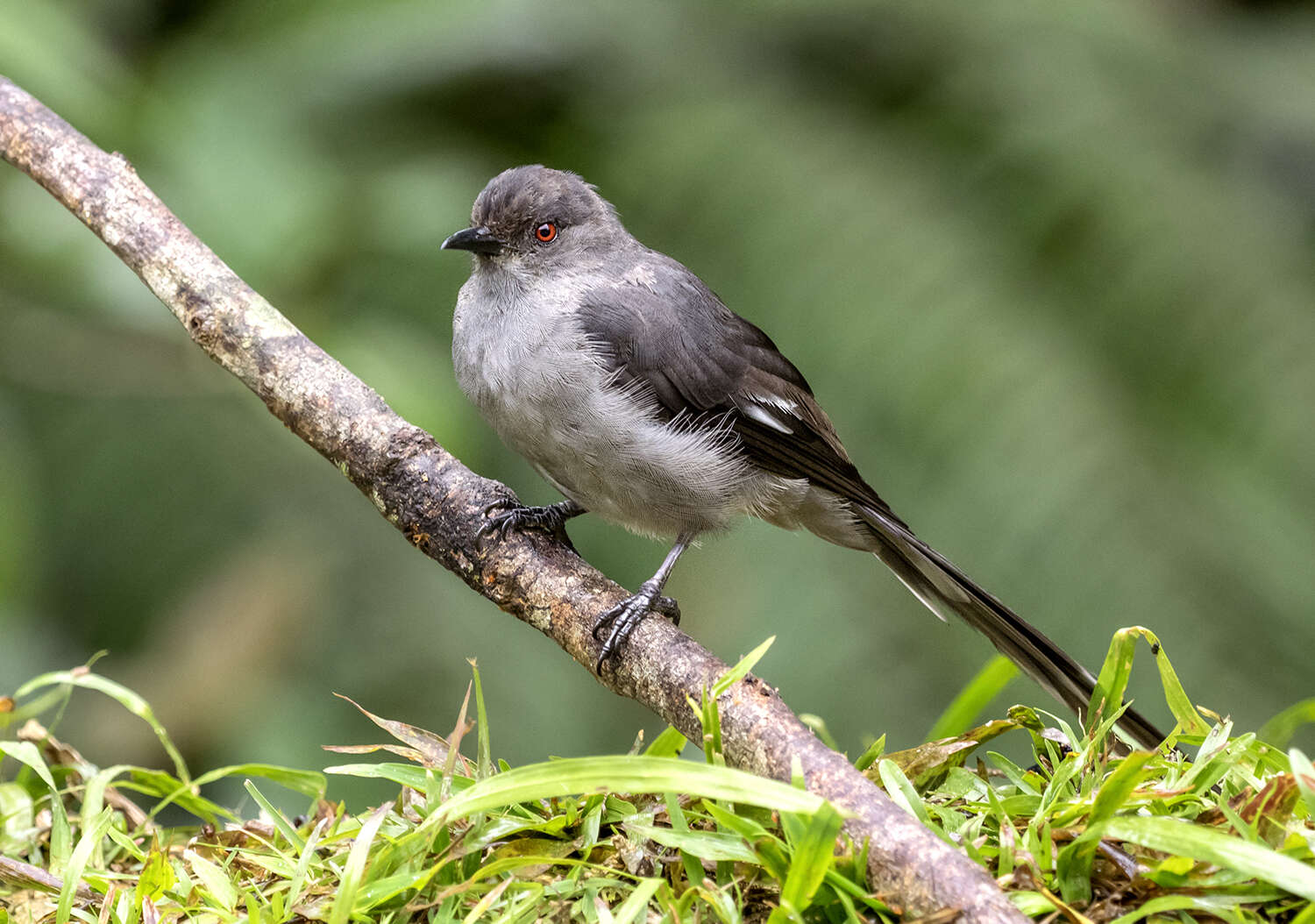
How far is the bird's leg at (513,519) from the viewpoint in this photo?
2.61m

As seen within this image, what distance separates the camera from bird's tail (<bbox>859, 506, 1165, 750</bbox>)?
8.91 feet

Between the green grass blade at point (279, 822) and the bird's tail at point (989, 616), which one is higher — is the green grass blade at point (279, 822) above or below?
below

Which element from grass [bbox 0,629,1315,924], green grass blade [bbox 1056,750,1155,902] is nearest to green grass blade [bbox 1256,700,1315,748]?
grass [bbox 0,629,1315,924]

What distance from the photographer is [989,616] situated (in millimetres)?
2979

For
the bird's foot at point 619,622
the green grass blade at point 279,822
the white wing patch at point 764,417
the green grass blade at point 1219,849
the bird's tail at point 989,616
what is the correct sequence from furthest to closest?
1. the white wing patch at point 764,417
2. the bird's tail at point 989,616
3. the bird's foot at point 619,622
4. the green grass blade at point 279,822
5. the green grass blade at point 1219,849

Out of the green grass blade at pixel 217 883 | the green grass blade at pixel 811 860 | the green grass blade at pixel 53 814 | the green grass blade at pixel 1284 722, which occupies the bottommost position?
the green grass blade at pixel 53 814

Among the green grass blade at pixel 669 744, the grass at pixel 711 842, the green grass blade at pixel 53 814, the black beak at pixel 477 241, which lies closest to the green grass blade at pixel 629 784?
the grass at pixel 711 842

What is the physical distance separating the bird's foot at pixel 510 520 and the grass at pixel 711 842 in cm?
64

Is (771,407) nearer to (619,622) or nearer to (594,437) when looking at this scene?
(594,437)

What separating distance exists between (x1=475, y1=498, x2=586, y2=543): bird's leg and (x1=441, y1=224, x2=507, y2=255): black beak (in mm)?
859

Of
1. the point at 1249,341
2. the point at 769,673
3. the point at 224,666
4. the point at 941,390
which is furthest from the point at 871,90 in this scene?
the point at 224,666

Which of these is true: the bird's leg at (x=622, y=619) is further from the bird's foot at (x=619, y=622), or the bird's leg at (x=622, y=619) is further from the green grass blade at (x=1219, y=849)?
the green grass blade at (x=1219, y=849)

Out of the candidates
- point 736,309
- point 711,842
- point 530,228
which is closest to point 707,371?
point 530,228

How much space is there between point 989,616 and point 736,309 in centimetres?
227
